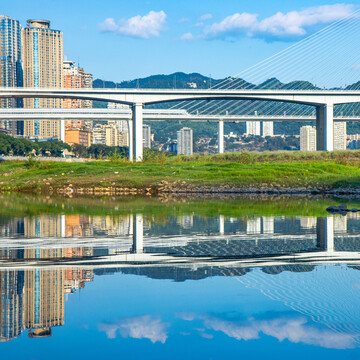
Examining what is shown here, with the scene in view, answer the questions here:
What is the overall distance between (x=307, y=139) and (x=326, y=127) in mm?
118097

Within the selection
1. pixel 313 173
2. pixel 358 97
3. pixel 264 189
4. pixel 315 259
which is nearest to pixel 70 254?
pixel 315 259

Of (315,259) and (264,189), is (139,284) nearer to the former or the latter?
(315,259)

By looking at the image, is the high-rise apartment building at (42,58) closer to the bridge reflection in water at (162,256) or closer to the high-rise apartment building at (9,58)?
the high-rise apartment building at (9,58)

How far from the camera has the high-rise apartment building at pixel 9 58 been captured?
6432 inches

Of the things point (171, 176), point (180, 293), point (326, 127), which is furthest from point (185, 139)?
A: point (180, 293)

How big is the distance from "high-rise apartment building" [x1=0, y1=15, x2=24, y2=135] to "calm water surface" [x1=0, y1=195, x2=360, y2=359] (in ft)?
522

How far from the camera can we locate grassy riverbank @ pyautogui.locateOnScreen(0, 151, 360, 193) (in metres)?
24.9

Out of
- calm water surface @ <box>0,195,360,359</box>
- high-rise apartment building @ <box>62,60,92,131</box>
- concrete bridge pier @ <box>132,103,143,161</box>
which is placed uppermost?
high-rise apartment building @ <box>62,60,92,131</box>

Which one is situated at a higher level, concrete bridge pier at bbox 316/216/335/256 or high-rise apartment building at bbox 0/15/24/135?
high-rise apartment building at bbox 0/15/24/135

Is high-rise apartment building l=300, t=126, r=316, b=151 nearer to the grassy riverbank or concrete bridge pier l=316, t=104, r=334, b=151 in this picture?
concrete bridge pier l=316, t=104, r=334, b=151

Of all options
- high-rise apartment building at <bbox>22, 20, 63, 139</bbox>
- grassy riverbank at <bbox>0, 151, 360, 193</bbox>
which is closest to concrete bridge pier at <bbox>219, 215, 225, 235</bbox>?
grassy riverbank at <bbox>0, 151, 360, 193</bbox>

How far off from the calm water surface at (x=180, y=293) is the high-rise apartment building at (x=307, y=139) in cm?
15101

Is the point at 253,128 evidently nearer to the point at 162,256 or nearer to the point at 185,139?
the point at 185,139

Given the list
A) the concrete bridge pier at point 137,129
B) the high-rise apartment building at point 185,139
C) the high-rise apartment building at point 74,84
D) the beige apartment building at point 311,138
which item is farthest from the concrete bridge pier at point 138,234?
the high-rise apartment building at point 74,84
